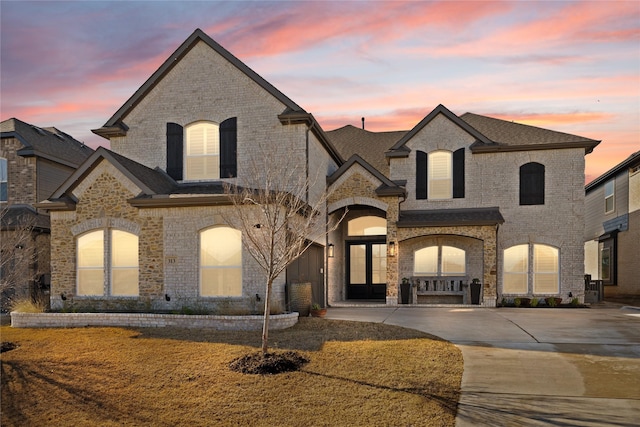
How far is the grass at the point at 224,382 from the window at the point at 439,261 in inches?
359

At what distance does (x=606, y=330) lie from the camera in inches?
530

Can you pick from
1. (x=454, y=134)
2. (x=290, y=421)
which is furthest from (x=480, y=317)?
(x=290, y=421)

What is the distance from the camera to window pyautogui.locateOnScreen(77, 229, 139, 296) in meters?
16.4

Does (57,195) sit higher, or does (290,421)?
(57,195)

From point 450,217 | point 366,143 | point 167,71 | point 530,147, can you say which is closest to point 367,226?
point 450,217

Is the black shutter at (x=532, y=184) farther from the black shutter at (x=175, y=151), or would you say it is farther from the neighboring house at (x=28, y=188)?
the neighboring house at (x=28, y=188)

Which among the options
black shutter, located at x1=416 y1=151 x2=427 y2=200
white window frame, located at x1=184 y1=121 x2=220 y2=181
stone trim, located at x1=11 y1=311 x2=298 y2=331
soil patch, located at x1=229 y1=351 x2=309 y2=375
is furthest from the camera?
black shutter, located at x1=416 y1=151 x2=427 y2=200

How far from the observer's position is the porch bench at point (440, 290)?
21.1 m

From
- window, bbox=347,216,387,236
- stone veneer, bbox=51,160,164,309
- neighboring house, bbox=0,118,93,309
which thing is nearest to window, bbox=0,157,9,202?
neighboring house, bbox=0,118,93,309

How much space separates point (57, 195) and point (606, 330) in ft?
55.1

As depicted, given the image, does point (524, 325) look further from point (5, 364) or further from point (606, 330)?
point (5, 364)

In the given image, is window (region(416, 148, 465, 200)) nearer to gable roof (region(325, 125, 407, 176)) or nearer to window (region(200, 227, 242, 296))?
gable roof (region(325, 125, 407, 176))

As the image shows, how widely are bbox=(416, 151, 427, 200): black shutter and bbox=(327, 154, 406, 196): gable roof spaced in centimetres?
123

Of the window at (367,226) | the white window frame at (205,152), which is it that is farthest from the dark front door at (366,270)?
the white window frame at (205,152)
